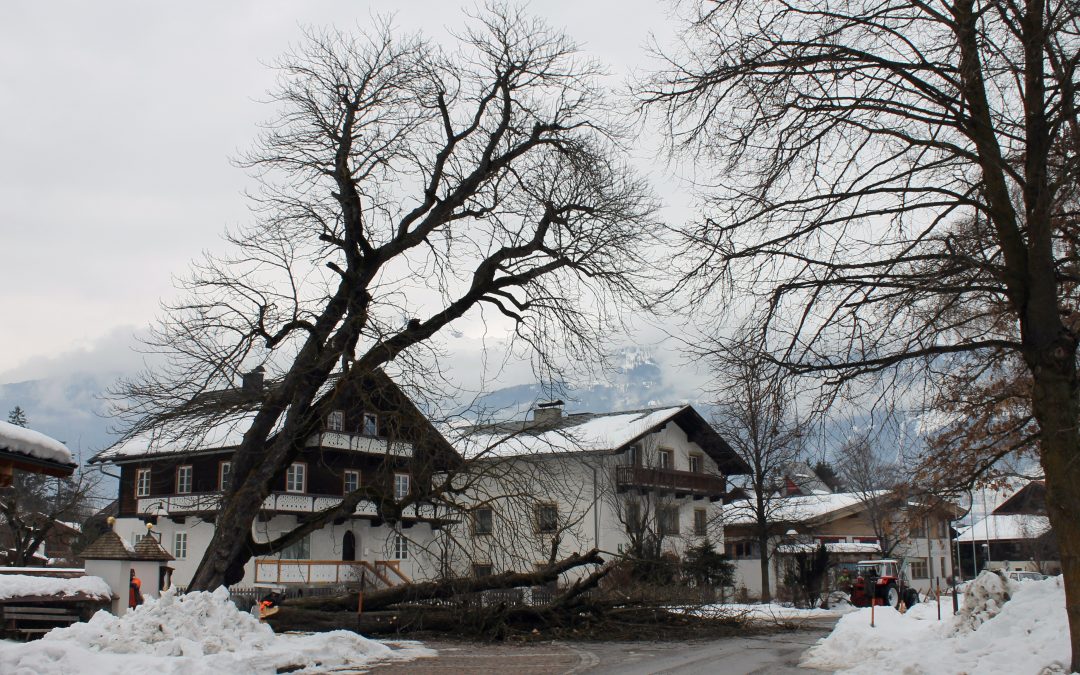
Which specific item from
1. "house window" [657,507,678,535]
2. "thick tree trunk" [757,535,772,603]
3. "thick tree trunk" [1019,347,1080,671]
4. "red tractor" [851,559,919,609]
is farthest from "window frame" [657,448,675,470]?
"thick tree trunk" [1019,347,1080,671]

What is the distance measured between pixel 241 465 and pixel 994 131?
1401 cm

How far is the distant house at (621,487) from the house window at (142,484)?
15.6 meters

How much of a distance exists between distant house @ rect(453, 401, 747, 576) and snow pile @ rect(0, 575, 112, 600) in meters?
6.89

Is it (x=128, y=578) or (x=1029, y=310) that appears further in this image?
(x=128, y=578)

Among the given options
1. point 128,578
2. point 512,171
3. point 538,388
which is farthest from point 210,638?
point 512,171

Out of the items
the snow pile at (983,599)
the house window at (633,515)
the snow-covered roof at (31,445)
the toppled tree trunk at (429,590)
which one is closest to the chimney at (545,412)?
the toppled tree trunk at (429,590)

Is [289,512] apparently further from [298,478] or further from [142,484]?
[142,484]

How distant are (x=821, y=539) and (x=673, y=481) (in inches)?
584

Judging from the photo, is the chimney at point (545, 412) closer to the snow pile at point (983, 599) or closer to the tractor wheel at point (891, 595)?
the snow pile at point (983, 599)

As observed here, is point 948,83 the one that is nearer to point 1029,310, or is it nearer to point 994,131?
point 994,131

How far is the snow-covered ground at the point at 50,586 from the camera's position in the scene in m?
17.9

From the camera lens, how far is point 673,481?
1800 inches

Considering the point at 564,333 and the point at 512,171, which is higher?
Result: the point at 512,171

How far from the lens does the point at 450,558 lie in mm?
19391
